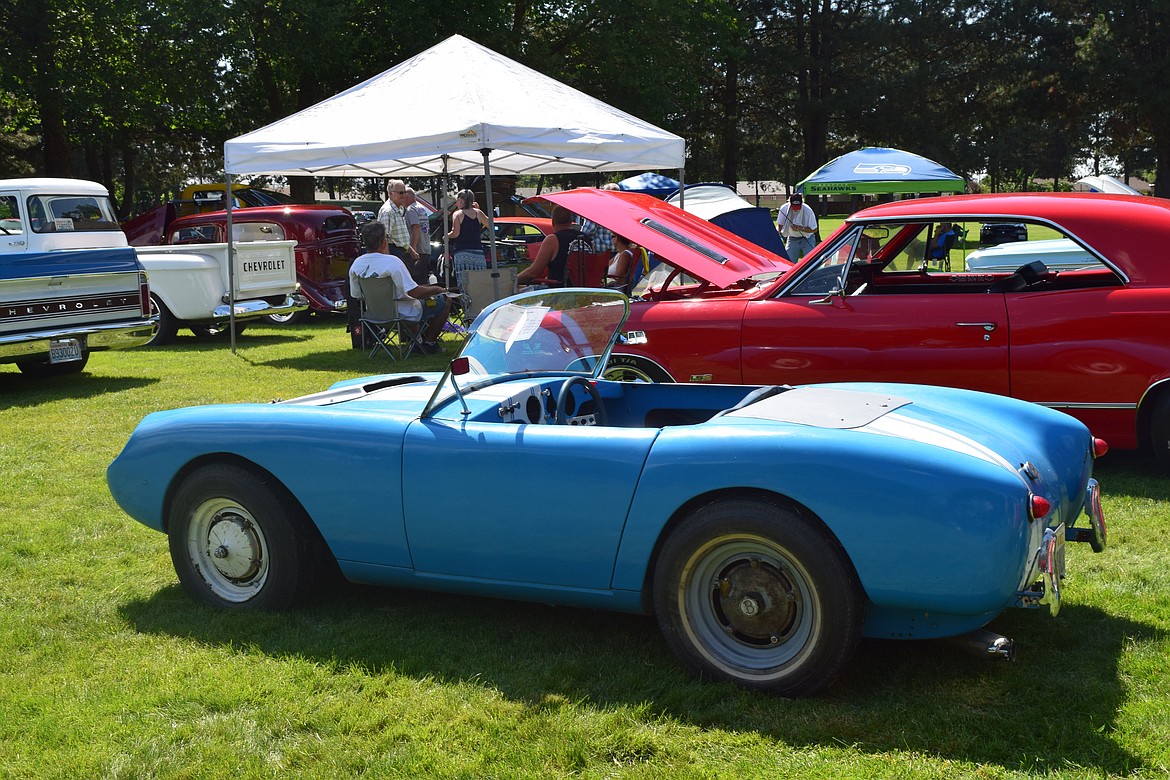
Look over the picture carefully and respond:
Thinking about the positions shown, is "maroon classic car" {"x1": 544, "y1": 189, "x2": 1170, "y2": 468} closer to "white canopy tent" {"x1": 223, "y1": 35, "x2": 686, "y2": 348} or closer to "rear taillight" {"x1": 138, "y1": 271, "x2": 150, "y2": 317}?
"white canopy tent" {"x1": 223, "y1": 35, "x2": 686, "y2": 348}

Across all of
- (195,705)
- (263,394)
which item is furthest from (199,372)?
(195,705)

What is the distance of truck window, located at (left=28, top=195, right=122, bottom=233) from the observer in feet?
34.1

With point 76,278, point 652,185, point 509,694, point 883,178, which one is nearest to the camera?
point 509,694

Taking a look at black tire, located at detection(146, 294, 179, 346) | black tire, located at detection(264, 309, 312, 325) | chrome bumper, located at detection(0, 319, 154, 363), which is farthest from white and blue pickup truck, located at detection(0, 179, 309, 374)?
black tire, located at detection(264, 309, 312, 325)

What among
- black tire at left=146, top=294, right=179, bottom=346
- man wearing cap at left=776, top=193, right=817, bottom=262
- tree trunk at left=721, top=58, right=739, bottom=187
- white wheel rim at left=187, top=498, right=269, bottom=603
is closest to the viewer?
white wheel rim at left=187, top=498, right=269, bottom=603

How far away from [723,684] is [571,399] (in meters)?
1.33

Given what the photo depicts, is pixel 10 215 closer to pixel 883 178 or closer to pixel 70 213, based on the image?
pixel 70 213

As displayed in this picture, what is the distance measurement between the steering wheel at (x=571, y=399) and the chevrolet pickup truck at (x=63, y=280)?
270 inches

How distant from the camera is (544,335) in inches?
162

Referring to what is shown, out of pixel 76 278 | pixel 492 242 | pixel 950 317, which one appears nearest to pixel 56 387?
pixel 76 278

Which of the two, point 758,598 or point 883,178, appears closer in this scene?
point 758,598

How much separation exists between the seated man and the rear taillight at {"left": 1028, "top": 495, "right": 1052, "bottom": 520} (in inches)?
337

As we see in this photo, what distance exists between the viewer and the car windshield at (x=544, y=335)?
4.04m

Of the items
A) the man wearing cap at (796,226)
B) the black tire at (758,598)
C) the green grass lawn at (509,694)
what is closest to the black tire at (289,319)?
the man wearing cap at (796,226)
